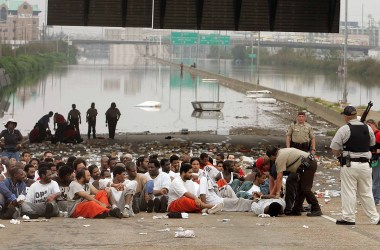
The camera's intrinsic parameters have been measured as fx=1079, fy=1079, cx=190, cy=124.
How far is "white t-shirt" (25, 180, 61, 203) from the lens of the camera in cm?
1570

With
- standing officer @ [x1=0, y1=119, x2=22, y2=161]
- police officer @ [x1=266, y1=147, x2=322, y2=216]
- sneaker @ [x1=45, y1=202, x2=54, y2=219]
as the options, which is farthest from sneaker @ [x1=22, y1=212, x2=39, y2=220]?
standing officer @ [x1=0, y1=119, x2=22, y2=161]

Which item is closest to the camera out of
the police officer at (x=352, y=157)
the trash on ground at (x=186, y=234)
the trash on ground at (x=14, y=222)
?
the trash on ground at (x=186, y=234)

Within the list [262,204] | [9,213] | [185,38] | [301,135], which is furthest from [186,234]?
[185,38]

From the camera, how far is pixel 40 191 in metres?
15.7

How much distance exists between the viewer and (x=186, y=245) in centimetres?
1249

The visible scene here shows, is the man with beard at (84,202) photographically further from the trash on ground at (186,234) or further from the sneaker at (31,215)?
the trash on ground at (186,234)

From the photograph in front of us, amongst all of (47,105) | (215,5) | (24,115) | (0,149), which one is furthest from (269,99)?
(0,149)

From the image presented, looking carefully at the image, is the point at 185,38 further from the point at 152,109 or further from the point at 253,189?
the point at 253,189

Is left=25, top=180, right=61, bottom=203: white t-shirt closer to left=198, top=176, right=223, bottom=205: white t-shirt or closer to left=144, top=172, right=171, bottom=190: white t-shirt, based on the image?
left=144, top=172, right=171, bottom=190: white t-shirt

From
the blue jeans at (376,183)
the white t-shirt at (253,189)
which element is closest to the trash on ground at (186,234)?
the white t-shirt at (253,189)

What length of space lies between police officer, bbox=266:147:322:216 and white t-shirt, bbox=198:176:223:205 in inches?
43.3

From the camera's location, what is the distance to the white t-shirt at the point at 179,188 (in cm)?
1648

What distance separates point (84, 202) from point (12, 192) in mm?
1064

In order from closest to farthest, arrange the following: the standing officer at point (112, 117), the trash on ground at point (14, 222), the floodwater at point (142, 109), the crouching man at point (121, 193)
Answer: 1. the trash on ground at point (14, 222)
2. the crouching man at point (121, 193)
3. the standing officer at point (112, 117)
4. the floodwater at point (142, 109)
